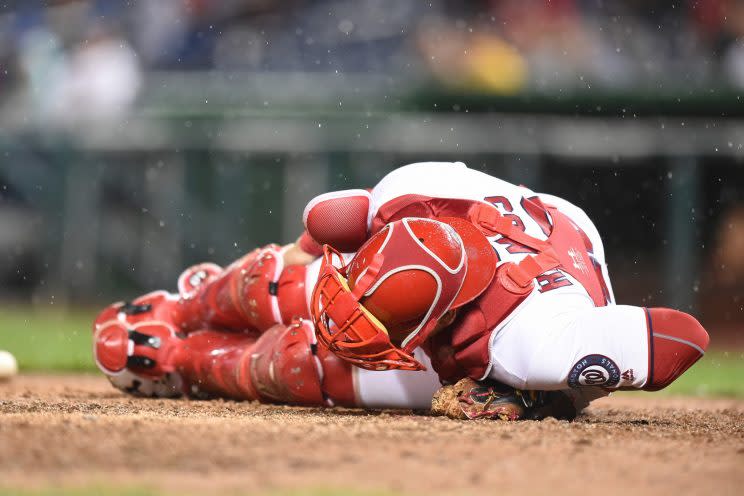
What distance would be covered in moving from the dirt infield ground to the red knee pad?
0.63 feet

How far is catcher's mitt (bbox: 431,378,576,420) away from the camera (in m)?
3.19

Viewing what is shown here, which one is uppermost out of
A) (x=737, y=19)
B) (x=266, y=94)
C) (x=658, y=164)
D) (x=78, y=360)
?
(x=737, y=19)

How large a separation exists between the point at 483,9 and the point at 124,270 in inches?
182

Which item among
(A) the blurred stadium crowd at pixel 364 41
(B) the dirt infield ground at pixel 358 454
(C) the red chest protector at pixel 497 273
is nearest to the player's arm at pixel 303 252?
(C) the red chest protector at pixel 497 273

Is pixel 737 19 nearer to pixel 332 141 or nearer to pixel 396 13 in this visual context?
pixel 396 13

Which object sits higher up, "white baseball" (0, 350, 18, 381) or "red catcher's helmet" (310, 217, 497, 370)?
"red catcher's helmet" (310, 217, 497, 370)

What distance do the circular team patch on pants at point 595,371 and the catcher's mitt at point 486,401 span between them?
0.91 ft

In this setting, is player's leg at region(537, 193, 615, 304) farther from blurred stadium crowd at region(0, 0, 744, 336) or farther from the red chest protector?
blurred stadium crowd at region(0, 0, 744, 336)

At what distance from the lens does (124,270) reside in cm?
995

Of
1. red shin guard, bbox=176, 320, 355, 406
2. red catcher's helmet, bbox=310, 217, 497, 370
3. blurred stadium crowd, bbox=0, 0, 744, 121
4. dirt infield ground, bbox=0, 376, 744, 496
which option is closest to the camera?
dirt infield ground, bbox=0, 376, 744, 496

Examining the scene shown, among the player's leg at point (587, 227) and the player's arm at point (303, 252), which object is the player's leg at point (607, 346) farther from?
the player's arm at point (303, 252)

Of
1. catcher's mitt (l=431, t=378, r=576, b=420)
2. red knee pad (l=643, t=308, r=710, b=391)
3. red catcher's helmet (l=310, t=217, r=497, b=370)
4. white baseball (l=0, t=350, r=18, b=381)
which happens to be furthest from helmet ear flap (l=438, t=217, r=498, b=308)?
white baseball (l=0, t=350, r=18, b=381)

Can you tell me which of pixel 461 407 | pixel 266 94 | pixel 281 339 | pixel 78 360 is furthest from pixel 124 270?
pixel 461 407

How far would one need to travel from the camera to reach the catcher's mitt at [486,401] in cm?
319
